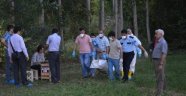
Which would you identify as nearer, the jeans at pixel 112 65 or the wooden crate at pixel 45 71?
the jeans at pixel 112 65

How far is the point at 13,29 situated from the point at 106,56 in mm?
4451

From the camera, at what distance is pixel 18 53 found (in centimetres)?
1820

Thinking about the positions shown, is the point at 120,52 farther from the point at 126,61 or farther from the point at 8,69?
the point at 8,69

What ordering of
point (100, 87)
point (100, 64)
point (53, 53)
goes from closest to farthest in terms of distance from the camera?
point (100, 87) < point (53, 53) < point (100, 64)

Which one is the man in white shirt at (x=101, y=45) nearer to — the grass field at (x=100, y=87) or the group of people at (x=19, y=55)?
the grass field at (x=100, y=87)

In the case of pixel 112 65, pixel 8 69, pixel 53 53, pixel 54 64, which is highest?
pixel 53 53

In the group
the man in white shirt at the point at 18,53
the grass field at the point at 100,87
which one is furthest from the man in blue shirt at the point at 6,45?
the man in white shirt at the point at 18,53

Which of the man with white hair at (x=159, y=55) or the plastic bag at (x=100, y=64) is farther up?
the man with white hair at (x=159, y=55)

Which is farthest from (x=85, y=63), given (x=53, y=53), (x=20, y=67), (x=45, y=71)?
(x=20, y=67)

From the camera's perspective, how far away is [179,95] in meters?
15.9

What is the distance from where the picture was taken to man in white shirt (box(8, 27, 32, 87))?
1817cm

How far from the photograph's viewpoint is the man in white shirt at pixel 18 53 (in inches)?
715

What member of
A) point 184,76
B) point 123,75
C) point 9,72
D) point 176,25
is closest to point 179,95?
point 123,75

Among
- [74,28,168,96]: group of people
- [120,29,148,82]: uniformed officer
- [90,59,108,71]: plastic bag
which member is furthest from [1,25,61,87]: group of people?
[120,29,148,82]: uniformed officer
